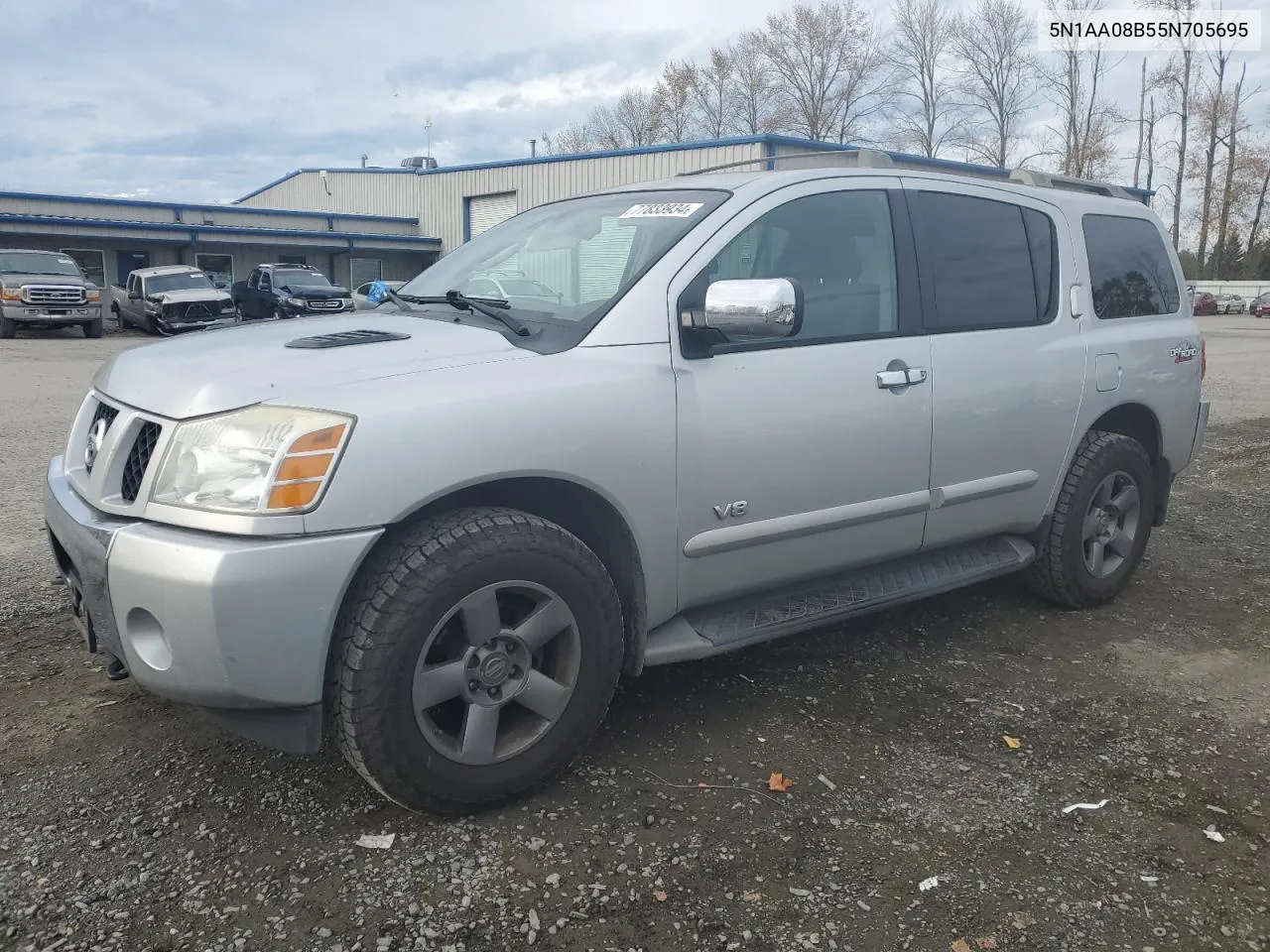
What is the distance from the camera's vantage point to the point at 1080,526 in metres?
4.36

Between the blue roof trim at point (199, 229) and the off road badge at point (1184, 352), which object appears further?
the blue roof trim at point (199, 229)

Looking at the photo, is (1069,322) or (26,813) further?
(1069,322)

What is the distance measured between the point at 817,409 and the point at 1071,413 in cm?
153

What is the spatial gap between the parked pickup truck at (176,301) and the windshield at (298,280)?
1320mm

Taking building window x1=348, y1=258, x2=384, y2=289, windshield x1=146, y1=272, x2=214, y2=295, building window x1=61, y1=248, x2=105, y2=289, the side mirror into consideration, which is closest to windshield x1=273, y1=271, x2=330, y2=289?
windshield x1=146, y1=272, x2=214, y2=295

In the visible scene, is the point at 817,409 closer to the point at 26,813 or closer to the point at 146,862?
the point at 146,862

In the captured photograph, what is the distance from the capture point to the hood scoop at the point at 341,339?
9.53 ft

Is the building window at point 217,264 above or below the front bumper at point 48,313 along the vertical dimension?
above

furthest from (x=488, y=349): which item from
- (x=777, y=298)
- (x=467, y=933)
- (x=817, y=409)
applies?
(x=467, y=933)

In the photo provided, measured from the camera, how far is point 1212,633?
4.38 m

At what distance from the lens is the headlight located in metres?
2.39

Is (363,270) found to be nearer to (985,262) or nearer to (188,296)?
(188,296)

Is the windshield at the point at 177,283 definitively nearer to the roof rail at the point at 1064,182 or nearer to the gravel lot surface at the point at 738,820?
the gravel lot surface at the point at 738,820

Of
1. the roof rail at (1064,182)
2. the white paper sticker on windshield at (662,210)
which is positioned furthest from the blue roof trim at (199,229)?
the roof rail at (1064,182)
